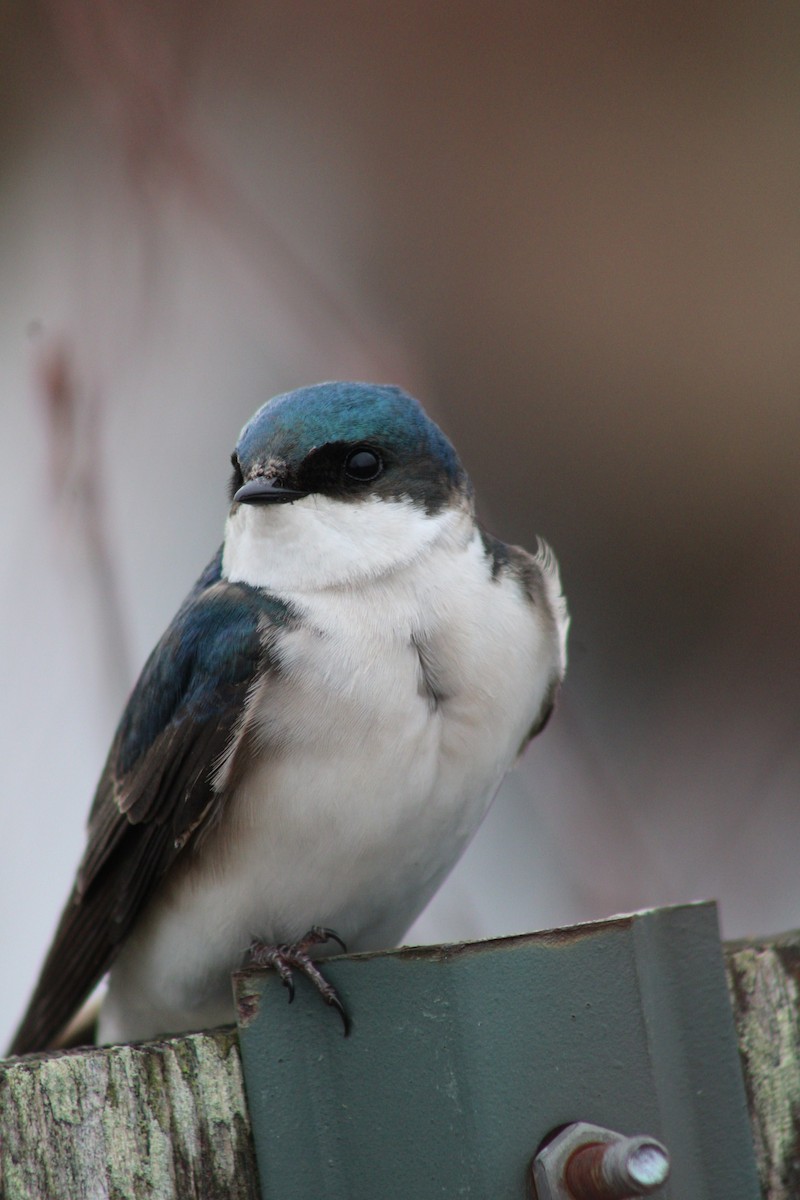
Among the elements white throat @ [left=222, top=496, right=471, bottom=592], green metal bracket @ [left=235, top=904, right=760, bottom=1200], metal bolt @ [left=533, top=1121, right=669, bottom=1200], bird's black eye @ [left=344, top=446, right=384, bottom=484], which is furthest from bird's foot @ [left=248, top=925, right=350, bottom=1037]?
bird's black eye @ [left=344, top=446, right=384, bottom=484]

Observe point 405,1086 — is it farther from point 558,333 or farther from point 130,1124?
point 558,333

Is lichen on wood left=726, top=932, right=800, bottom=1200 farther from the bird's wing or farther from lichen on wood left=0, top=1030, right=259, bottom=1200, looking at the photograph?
the bird's wing

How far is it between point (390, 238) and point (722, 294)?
2.36 ft

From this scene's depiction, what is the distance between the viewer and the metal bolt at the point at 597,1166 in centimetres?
98

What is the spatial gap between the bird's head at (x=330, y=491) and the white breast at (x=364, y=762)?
0.08 feet

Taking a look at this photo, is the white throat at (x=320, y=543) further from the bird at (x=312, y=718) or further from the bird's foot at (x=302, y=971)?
the bird's foot at (x=302, y=971)

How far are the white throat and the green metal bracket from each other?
0.63 meters

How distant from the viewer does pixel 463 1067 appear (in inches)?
41.8

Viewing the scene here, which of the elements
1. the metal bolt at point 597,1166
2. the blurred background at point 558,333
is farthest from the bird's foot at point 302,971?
the blurred background at point 558,333

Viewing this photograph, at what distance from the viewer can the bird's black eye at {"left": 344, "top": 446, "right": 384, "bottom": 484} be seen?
5.55ft

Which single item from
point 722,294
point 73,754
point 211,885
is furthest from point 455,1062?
point 722,294

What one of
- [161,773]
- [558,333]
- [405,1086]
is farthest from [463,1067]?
[558,333]

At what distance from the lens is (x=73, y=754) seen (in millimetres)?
2312

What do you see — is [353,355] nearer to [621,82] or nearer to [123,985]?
[123,985]
